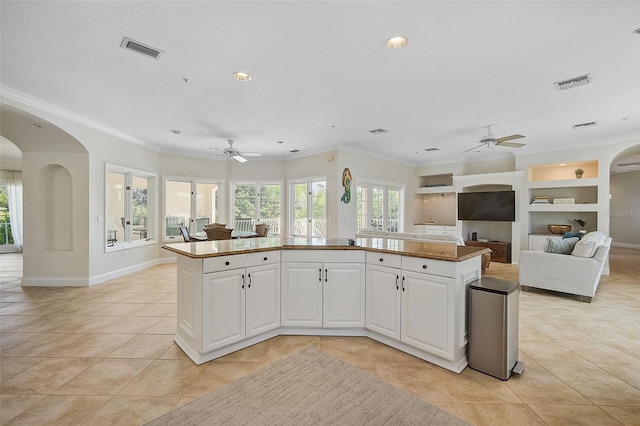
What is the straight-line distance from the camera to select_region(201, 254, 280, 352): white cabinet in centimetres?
245

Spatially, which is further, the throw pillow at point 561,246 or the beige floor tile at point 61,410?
the throw pillow at point 561,246

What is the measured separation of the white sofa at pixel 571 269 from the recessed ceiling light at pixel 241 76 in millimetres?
5026

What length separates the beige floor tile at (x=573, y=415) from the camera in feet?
5.91

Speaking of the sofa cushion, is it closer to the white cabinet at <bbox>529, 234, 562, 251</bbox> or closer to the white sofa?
the white sofa

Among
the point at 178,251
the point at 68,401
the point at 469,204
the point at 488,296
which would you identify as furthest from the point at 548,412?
the point at 469,204

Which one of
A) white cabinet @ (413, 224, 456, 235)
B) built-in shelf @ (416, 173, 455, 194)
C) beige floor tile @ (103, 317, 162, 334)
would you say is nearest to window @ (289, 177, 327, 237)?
white cabinet @ (413, 224, 456, 235)

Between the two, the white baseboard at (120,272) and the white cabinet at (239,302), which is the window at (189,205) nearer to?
the white baseboard at (120,272)

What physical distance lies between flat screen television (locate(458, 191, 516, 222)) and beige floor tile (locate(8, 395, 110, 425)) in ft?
26.6

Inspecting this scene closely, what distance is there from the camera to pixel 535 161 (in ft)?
22.6

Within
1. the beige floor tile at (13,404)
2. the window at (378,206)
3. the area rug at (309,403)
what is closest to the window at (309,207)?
the window at (378,206)

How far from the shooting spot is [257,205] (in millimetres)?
7918

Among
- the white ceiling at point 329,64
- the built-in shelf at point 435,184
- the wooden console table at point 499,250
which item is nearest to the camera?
the white ceiling at point 329,64

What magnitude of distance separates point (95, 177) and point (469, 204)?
8.61 metres

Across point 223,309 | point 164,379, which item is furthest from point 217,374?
point 223,309
